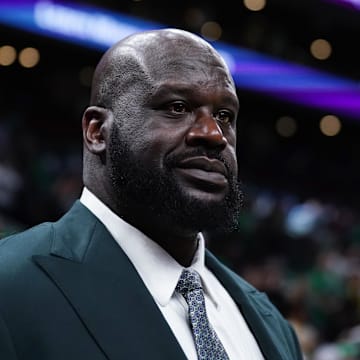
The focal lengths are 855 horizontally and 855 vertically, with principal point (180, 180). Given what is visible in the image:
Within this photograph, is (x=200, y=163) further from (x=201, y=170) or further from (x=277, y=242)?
(x=277, y=242)

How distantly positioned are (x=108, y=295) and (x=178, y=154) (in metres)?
0.34

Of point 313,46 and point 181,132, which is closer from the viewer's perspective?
point 181,132

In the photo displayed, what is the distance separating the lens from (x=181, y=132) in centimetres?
188

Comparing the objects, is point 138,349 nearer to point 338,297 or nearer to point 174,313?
point 174,313

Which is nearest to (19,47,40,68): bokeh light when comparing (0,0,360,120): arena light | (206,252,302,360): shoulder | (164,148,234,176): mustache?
(0,0,360,120): arena light

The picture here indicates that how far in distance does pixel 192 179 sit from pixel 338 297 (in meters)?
6.38

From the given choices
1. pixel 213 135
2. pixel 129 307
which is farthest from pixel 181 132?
pixel 129 307

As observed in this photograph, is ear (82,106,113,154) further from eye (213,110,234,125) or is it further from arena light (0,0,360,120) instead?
arena light (0,0,360,120)

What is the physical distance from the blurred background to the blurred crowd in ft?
0.07

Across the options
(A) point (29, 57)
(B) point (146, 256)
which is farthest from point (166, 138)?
(A) point (29, 57)

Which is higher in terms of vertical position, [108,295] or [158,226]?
[158,226]

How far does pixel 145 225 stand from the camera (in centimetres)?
195

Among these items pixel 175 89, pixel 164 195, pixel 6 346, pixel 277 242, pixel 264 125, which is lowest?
pixel 277 242

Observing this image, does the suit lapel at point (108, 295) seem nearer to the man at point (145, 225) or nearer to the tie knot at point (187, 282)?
the man at point (145, 225)
